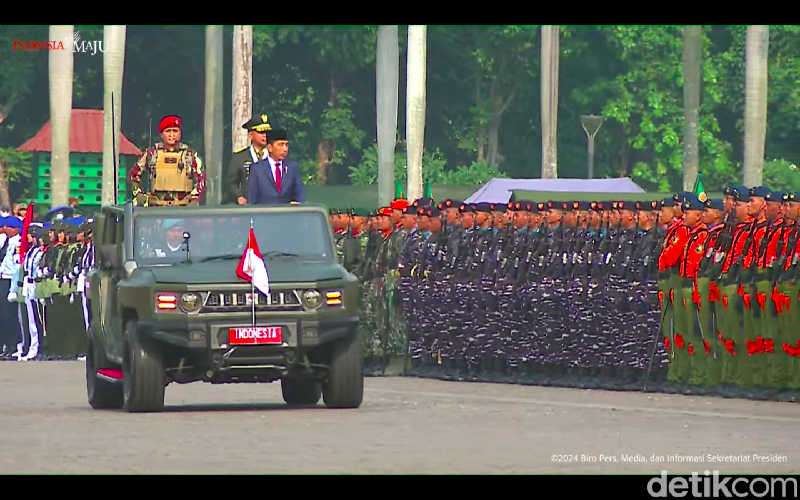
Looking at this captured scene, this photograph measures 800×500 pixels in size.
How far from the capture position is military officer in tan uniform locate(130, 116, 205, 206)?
2170cm


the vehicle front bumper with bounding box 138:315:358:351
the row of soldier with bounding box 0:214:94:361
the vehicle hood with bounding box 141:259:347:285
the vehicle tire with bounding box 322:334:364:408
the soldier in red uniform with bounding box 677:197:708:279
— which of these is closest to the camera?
the vehicle front bumper with bounding box 138:315:358:351

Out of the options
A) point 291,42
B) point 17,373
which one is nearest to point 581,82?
point 291,42

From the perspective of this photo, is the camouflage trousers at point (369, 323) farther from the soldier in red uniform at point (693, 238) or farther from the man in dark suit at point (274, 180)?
the soldier in red uniform at point (693, 238)

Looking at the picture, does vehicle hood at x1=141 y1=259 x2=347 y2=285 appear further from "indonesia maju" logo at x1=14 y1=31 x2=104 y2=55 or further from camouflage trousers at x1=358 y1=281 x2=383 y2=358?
"indonesia maju" logo at x1=14 y1=31 x2=104 y2=55

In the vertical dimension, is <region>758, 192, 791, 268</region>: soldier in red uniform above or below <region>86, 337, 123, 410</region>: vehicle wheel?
above

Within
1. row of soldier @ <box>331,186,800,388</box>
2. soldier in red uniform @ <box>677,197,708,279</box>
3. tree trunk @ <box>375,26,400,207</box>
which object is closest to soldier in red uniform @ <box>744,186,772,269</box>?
row of soldier @ <box>331,186,800,388</box>

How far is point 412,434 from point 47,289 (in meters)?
17.2

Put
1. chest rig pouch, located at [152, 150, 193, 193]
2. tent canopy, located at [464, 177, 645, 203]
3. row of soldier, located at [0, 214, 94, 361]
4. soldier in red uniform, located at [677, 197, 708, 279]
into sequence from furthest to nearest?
tent canopy, located at [464, 177, 645, 203]
row of soldier, located at [0, 214, 94, 361]
chest rig pouch, located at [152, 150, 193, 193]
soldier in red uniform, located at [677, 197, 708, 279]

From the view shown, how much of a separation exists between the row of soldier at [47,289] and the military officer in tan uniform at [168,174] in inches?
403

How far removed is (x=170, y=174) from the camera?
21.7m

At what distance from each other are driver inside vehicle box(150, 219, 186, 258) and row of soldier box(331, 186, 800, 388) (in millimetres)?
1343

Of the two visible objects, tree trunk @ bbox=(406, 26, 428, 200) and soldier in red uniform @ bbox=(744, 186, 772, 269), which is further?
tree trunk @ bbox=(406, 26, 428, 200)

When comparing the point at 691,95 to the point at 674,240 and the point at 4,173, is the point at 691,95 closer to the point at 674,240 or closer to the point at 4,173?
the point at 4,173
